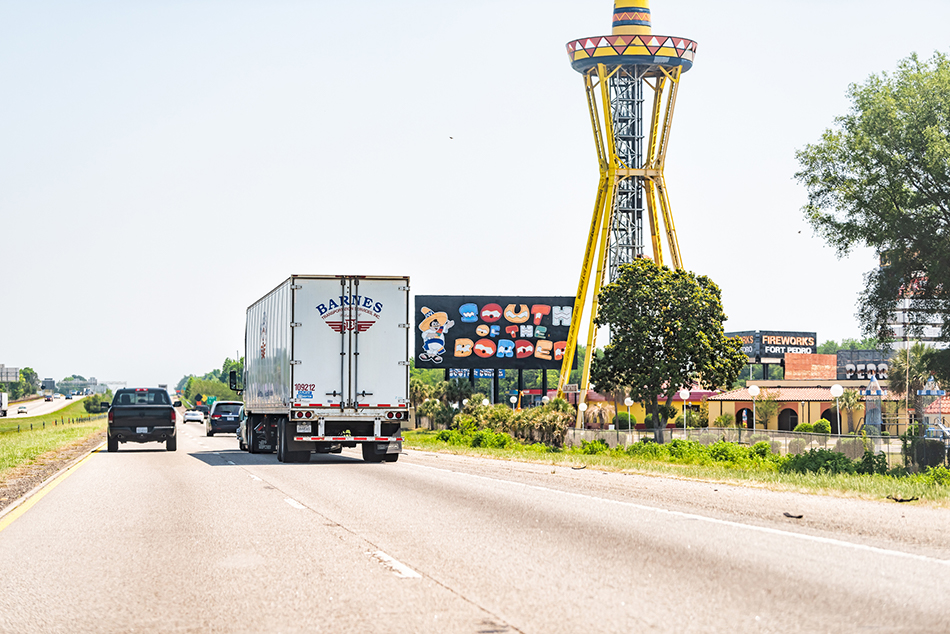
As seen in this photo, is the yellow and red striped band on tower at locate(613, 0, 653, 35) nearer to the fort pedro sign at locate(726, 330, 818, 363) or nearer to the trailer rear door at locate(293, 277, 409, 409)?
the fort pedro sign at locate(726, 330, 818, 363)

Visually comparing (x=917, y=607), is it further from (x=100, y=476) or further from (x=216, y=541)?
(x=100, y=476)

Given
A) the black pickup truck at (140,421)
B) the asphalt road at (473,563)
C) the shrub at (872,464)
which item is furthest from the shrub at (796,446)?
the black pickup truck at (140,421)

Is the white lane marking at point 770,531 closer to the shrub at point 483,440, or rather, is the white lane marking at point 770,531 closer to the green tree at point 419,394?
the shrub at point 483,440

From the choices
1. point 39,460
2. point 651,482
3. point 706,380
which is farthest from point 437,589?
point 706,380

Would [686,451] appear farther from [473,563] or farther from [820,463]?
[473,563]

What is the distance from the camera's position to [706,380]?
66500mm

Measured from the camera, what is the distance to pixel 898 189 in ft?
109

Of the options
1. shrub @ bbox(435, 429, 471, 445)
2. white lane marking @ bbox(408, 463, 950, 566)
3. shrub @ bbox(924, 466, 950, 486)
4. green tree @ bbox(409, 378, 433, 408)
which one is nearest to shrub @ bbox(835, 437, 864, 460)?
shrub @ bbox(924, 466, 950, 486)

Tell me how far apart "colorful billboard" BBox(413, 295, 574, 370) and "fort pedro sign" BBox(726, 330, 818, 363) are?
34.6 meters

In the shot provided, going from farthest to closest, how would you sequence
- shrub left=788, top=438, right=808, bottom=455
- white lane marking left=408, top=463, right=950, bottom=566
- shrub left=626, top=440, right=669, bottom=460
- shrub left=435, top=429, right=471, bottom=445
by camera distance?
shrub left=435, top=429, right=471, bottom=445 < shrub left=626, top=440, right=669, bottom=460 < shrub left=788, top=438, right=808, bottom=455 < white lane marking left=408, top=463, right=950, bottom=566

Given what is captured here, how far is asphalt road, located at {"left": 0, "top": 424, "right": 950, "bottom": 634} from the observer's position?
7746mm

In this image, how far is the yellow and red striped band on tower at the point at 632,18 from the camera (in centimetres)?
8594

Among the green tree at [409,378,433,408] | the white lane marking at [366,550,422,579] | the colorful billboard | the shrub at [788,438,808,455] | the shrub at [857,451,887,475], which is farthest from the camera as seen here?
the green tree at [409,378,433,408]

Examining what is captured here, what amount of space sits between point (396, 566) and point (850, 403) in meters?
83.2
